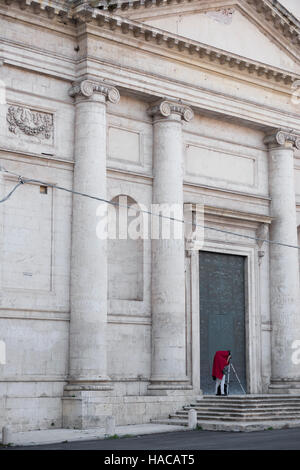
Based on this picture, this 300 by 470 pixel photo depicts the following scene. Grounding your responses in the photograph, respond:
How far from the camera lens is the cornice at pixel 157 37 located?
27.1 meters

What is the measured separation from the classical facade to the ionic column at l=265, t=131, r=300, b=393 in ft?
0.18

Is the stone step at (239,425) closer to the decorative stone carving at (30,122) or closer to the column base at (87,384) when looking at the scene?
the column base at (87,384)

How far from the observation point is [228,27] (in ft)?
106

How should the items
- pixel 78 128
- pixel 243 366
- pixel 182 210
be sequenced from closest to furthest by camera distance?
pixel 78 128 < pixel 182 210 < pixel 243 366

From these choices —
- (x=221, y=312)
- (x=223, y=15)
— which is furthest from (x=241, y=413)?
(x=223, y=15)

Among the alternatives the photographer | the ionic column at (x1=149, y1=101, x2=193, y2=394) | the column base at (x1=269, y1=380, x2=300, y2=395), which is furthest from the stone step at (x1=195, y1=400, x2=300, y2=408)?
the column base at (x1=269, y1=380, x2=300, y2=395)

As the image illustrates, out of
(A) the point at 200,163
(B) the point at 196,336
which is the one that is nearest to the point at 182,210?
(A) the point at 200,163

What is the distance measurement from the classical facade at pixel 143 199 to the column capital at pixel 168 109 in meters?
0.06

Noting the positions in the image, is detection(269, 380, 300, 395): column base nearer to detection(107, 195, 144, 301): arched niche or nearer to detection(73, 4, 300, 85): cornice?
detection(107, 195, 144, 301): arched niche

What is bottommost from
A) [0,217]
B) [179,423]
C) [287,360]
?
[179,423]

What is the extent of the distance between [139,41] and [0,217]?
313 inches

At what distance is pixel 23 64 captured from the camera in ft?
87.1

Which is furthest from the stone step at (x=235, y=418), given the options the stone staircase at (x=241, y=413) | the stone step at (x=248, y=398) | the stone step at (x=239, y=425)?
the stone step at (x=248, y=398)

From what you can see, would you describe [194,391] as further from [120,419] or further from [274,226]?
[274,226]
